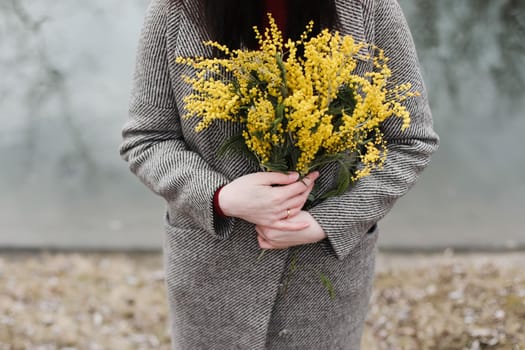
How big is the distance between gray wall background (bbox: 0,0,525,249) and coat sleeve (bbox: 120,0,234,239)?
2.29 m

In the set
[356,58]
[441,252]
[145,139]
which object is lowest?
[441,252]

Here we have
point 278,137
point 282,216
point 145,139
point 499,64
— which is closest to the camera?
point 278,137

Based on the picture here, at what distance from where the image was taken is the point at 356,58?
1.33m

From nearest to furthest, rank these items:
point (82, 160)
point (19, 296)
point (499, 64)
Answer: point (19, 296)
point (499, 64)
point (82, 160)

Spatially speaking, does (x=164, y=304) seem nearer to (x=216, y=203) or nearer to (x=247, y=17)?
(x=216, y=203)

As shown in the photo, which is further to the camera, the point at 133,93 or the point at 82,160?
the point at 82,160

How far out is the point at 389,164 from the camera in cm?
142

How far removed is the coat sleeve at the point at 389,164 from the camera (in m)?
1.38

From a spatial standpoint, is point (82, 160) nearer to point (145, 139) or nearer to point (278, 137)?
point (145, 139)

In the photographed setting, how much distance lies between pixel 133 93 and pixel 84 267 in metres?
2.41

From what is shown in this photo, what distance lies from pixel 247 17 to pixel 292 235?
546mm

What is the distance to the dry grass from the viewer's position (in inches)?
108

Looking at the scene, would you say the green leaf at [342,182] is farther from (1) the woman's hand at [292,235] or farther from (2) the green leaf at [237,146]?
(2) the green leaf at [237,146]

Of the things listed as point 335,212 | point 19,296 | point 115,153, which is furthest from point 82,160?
point 335,212
